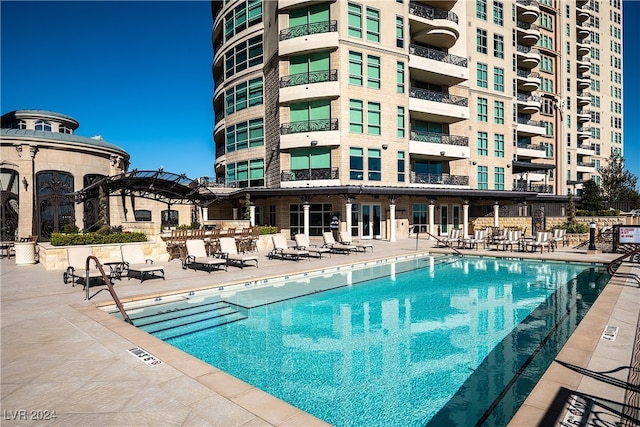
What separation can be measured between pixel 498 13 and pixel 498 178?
53.6 feet

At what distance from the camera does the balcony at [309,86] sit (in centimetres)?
2481

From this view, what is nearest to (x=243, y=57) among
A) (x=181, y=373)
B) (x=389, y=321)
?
(x=389, y=321)

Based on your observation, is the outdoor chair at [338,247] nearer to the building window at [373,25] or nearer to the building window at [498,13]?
the building window at [373,25]

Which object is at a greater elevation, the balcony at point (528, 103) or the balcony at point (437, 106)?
the balcony at point (528, 103)

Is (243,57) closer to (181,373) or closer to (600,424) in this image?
(181,373)

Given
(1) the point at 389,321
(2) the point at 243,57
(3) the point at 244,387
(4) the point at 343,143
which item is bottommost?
(1) the point at 389,321

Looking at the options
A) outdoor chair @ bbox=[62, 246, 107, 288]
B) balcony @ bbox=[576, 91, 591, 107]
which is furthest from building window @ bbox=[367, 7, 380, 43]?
balcony @ bbox=[576, 91, 591, 107]

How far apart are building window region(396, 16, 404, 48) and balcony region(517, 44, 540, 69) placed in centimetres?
2072

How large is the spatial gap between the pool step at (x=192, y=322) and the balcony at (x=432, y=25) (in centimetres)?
2810

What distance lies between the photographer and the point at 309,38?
25125 mm

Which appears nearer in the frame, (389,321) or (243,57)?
(389,321)

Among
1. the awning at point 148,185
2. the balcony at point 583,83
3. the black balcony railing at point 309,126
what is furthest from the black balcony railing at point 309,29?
the balcony at point 583,83

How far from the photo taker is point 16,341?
18.2 feet

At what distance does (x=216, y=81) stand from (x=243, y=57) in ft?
26.3
